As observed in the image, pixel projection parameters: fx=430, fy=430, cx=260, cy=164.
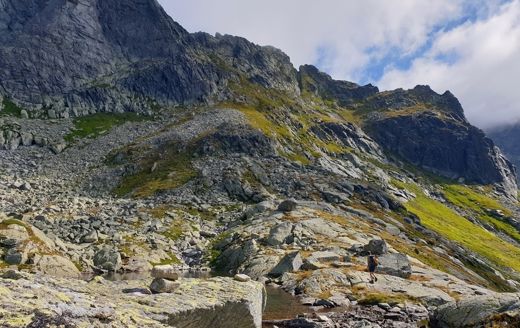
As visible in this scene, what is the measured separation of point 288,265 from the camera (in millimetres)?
55625

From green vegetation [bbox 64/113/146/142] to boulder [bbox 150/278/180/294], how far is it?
14251cm

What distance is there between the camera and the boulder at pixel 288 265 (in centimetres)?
5525

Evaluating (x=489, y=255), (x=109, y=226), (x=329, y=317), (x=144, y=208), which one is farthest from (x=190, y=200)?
(x=489, y=255)

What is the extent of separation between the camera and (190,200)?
96125 mm

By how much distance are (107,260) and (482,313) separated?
47.0 m

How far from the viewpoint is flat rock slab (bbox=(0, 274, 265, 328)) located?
1094 centimetres

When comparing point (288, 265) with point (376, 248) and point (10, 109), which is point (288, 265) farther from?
point (10, 109)

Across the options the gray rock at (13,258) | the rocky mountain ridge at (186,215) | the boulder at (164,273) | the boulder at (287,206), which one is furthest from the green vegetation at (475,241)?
the gray rock at (13,258)

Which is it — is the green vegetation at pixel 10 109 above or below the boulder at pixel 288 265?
above

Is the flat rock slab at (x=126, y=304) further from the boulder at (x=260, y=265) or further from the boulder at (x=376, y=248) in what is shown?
the boulder at (x=376, y=248)

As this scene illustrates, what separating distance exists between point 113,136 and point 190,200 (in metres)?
Answer: 68.3

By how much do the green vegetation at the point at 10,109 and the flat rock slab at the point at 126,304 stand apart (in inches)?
6441

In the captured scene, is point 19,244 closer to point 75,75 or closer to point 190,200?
point 190,200

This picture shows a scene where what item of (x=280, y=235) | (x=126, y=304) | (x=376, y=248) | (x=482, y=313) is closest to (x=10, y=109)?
Result: (x=280, y=235)
